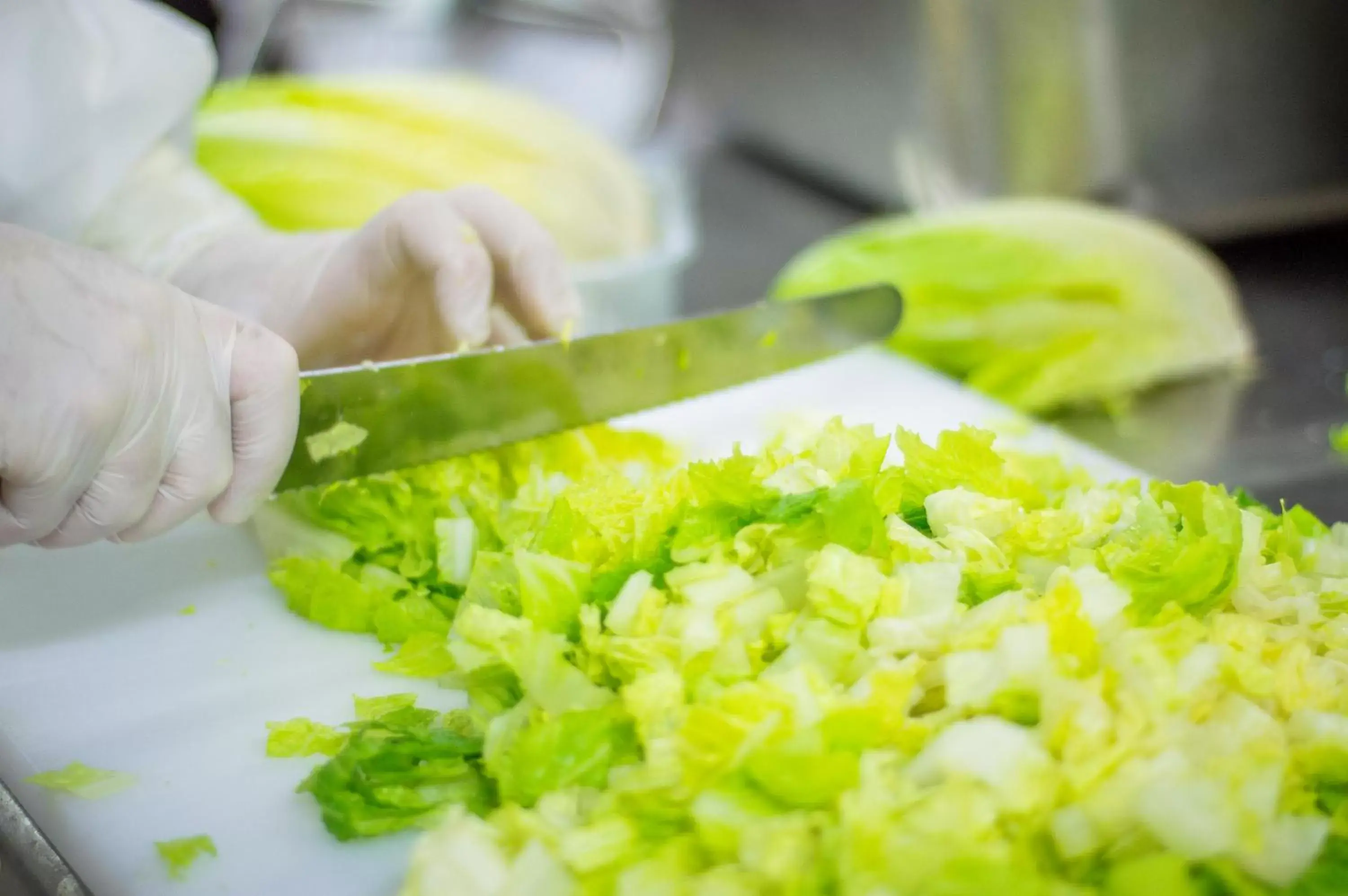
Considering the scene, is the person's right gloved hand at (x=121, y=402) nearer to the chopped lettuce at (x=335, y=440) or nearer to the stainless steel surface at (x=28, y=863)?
the chopped lettuce at (x=335, y=440)

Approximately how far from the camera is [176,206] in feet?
4.20

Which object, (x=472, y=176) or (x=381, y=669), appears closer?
(x=381, y=669)

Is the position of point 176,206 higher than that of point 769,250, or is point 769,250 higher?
point 176,206

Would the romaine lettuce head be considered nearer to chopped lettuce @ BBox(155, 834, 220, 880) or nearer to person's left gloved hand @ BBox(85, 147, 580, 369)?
person's left gloved hand @ BBox(85, 147, 580, 369)

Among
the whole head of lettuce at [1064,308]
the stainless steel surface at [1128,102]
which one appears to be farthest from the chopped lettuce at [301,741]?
the stainless steel surface at [1128,102]

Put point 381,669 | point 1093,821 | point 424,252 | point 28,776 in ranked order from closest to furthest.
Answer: point 1093,821 → point 28,776 → point 381,669 → point 424,252

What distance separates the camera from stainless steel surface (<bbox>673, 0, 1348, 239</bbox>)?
177 cm

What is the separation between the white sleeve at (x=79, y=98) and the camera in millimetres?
1194

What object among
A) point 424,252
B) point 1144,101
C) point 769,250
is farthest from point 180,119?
point 1144,101

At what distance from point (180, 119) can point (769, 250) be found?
991 millimetres

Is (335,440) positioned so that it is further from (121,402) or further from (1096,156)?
(1096,156)

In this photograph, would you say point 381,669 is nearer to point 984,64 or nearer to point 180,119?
point 180,119

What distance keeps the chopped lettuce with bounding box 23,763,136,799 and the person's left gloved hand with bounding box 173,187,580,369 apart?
1.51 feet

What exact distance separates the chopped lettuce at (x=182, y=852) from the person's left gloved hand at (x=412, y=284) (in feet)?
1.61
